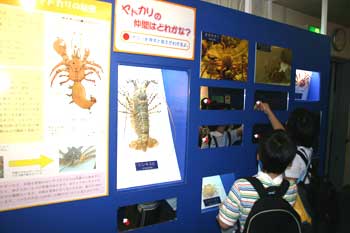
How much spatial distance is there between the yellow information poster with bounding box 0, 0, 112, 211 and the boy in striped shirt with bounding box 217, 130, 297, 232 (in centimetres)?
62

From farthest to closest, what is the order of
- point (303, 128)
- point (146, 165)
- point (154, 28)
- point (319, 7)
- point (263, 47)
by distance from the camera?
point (319, 7), point (263, 47), point (303, 128), point (146, 165), point (154, 28)

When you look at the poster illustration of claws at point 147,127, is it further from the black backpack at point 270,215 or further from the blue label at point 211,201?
the black backpack at point 270,215

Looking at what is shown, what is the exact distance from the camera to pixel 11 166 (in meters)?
1.18

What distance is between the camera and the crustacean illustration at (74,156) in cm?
131

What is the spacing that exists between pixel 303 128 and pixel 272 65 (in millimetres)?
525

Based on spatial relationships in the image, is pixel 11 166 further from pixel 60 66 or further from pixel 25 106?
pixel 60 66

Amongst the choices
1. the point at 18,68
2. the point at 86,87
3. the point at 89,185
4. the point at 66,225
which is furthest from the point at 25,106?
the point at 66,225

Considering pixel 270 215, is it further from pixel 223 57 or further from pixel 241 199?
pixel 223 57

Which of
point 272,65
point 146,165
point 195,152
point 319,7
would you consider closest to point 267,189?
point 195,152

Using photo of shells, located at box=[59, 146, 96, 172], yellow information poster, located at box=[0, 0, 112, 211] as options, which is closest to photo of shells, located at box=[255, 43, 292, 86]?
yellow information poster, located at box=[0, 0, 112, 211]

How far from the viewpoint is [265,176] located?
1.34 metres

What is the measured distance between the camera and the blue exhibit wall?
4.31 ft

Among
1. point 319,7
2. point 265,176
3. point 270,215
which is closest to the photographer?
point 270,215

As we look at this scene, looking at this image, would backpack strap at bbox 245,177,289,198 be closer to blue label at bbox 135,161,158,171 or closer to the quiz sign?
blue label at bbox 135,161,158,171
